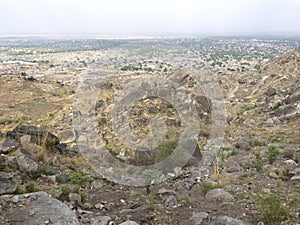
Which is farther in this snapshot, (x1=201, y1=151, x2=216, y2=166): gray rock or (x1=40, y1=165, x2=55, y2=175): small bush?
(x1=201, y1=151, x2=216, y2=166): gray rock

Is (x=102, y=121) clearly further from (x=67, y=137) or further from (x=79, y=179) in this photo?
(x=79, y=179)

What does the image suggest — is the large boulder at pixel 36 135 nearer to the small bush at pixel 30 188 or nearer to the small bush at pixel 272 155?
the small bush at pixel 30 188

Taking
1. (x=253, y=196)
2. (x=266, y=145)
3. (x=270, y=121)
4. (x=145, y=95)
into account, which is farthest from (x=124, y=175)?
(x=270, y=121)

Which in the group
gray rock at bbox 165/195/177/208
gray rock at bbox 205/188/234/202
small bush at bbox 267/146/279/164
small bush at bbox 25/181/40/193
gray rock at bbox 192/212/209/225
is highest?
small bush at bbox 25/181/40/193

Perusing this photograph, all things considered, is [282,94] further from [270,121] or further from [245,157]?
[245,157]

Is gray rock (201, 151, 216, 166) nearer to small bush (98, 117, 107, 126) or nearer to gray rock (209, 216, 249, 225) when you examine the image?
gray rock (209, 216, 249, 225)

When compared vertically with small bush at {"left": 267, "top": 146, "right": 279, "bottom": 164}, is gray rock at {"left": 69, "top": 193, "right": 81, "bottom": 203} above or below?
A: above

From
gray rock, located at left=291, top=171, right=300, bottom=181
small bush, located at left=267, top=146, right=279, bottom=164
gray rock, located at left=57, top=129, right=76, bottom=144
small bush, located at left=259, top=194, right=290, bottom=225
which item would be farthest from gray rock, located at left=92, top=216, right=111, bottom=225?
gray rock, located at left=57, top=129, right=76, bottom=144
